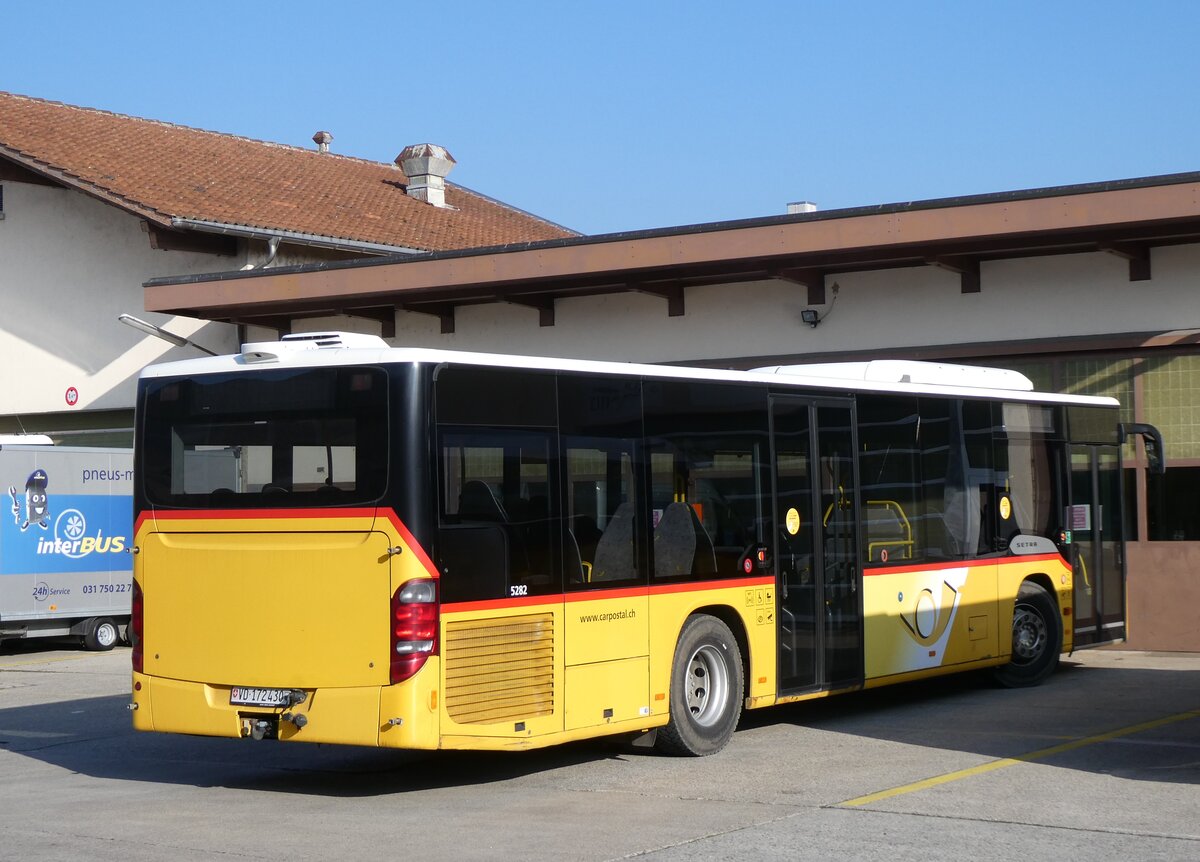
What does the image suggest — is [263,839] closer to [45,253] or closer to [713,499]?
[713,499]

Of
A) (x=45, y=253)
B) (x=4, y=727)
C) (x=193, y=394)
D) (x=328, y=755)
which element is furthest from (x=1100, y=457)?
(x=45, y=253)

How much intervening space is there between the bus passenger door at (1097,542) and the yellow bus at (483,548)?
3.71 meters

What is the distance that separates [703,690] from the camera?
36.7 feet

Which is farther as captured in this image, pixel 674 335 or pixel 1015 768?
pixel 674 335

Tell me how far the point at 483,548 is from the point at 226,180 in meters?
20.0

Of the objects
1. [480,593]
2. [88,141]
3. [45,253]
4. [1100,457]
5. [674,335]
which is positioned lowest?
[480,593]

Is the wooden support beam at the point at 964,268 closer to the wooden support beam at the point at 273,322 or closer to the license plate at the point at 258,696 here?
the wooden support beam at the point at 273,322

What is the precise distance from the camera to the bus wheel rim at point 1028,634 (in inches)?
587

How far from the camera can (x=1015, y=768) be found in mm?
10141

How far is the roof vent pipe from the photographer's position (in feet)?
110

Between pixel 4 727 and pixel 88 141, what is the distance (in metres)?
16.6

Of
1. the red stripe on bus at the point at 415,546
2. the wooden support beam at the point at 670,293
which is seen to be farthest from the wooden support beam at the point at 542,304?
the red stripe on bus at the point at 415,546

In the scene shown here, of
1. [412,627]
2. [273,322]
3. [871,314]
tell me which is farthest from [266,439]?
[273,322]

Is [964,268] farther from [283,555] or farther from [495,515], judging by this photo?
[283,555]
